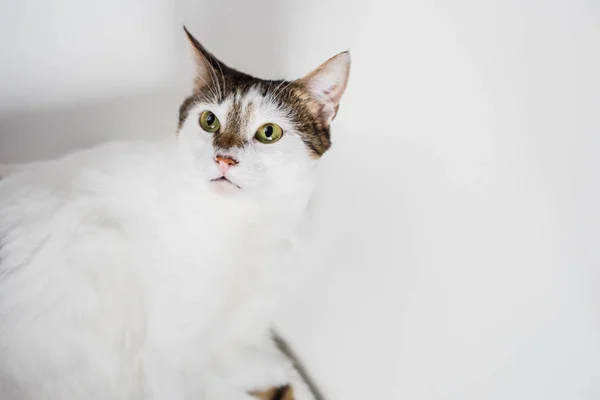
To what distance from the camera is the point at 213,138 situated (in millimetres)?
835

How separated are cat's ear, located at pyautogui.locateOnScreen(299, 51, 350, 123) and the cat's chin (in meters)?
0.22

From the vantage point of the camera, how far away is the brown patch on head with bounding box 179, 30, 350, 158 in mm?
836

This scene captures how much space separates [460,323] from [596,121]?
0.40 meters

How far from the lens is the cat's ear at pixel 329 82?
0.80 meters

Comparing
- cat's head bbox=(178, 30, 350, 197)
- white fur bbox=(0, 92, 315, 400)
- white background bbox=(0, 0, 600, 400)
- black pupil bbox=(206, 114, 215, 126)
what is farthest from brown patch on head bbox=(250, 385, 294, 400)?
black pupil bbox=(206, 114, 215, 126)

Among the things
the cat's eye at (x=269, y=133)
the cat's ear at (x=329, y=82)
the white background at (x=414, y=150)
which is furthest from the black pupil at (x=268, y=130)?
the white background at (x=414, y=150)

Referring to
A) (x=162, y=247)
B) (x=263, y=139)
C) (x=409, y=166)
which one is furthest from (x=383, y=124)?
(x=162, y=247)

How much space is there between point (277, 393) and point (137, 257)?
1.52 ft

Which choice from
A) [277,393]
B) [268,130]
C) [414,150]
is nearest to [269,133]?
[268,130]

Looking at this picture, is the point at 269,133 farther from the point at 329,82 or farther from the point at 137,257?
the point at 137,257

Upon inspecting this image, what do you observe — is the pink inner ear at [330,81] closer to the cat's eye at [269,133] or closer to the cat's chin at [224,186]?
the cat's eye at [269,133]

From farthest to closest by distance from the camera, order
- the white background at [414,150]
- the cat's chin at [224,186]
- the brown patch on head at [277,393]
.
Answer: the brown patch on head at [277,393] → the cat's chin at [224,186] → the white background at [414,150]

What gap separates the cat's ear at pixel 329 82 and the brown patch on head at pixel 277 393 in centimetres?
61

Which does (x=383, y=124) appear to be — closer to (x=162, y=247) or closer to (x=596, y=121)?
(x=596, y=121)
